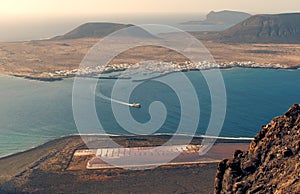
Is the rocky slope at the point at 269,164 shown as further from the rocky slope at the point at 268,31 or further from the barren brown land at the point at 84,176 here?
the rocky slope at the point at 268,31

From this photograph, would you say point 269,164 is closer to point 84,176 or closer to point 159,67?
point 84,176

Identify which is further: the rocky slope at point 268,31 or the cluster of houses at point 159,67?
the rocky slope at point 268,31

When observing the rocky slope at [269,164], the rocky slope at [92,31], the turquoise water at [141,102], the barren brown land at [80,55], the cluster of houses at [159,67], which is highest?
the rocky slope at [92,31]

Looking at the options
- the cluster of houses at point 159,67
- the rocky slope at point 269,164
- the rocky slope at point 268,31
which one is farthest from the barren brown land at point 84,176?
the rocky slope at point 268,31

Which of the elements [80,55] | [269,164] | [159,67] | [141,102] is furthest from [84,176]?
[80,55]

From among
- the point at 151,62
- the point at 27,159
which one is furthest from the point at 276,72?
the point at 27,159

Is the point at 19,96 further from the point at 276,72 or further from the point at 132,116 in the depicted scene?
the point at 276,72

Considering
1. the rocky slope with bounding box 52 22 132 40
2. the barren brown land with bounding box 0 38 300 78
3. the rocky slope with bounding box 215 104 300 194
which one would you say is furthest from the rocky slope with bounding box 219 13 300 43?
the rocky slope with bounding box 215 104 300 194
